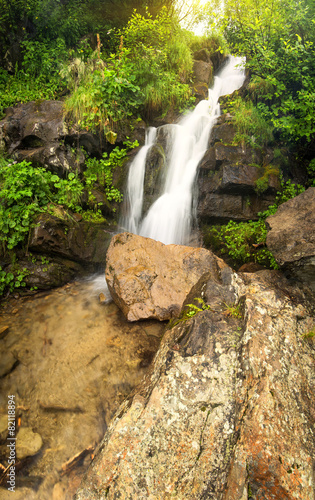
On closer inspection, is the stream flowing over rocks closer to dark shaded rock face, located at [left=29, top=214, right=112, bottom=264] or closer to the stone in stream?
the stone in stream

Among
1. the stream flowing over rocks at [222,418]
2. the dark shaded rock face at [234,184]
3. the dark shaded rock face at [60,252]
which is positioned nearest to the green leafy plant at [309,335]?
the stream flowing over rocks at [222,418]

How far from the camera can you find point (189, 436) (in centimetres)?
196

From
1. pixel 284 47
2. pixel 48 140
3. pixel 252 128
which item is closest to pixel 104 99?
pixel 48 140

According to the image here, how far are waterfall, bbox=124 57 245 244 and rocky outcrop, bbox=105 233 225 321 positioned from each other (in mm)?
1426

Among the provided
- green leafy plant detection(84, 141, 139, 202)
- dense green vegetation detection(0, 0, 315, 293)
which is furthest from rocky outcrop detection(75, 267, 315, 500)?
green leafy plant detection(84, 141, 139, 202)

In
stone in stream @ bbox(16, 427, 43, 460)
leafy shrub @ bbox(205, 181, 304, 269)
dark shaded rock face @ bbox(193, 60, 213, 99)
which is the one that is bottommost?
stone in stream @ bbox(16, 427, 43, 460)

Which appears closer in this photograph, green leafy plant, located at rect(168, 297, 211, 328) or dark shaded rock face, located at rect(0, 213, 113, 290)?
green leafy plant, located at rect(168, 297, 211, 328)

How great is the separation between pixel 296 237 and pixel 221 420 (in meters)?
2.50

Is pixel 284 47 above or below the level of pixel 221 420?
above

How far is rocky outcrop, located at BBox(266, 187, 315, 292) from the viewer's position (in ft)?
10.5

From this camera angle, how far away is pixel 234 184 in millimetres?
5305

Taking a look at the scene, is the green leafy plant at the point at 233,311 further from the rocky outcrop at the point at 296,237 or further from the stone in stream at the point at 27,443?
the stone in stream at the point at 27,443

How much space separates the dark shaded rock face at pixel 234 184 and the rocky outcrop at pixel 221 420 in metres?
3.17

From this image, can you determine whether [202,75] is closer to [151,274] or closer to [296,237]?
[296,237]
